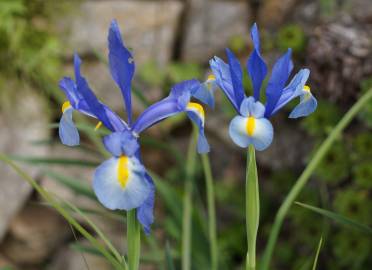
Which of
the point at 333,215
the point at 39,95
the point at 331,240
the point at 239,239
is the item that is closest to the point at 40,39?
the point at 39,95

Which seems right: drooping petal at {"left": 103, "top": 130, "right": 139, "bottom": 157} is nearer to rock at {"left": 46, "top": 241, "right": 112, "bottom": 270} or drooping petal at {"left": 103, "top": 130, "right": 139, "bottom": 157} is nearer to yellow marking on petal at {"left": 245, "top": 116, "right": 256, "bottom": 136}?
yellow marking on petal at {"left": 245, "top": 116, "right": 256, "bottom": 136}

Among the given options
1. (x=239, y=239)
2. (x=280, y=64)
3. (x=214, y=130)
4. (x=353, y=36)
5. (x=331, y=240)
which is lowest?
(x=239, y=239)

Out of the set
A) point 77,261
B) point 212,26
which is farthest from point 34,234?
point 212,26

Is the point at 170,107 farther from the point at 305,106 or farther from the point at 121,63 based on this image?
the point at 305,106

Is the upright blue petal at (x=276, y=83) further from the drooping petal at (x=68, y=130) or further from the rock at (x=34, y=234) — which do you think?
the rock at (x=34, y=234)

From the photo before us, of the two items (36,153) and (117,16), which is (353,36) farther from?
(36,153)

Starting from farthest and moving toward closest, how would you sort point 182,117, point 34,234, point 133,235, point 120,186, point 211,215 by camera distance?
point 34,234, point 182,117, point 211,215, point 133,235, point 120,186
